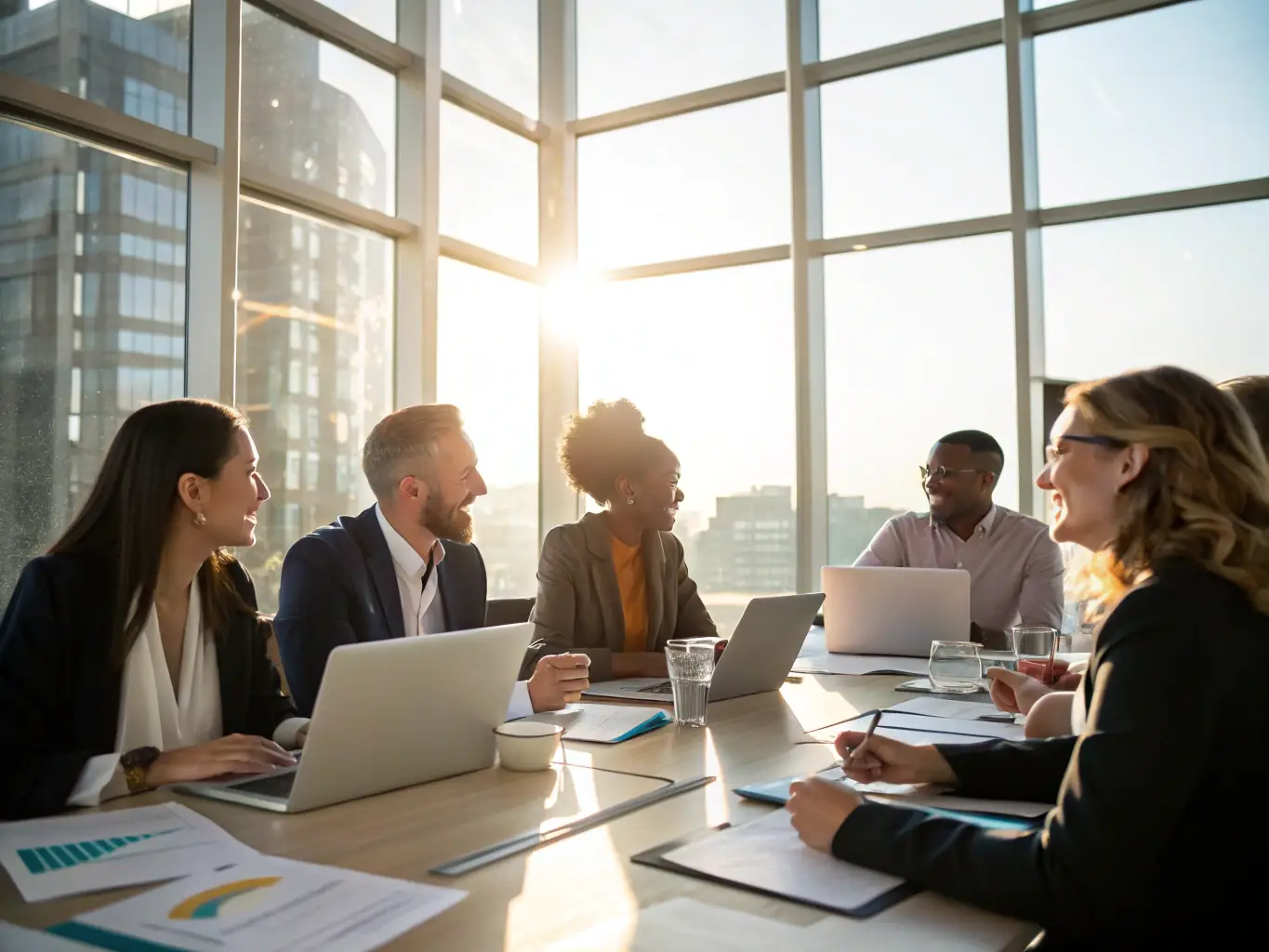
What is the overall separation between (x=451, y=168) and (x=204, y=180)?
1.65 metres

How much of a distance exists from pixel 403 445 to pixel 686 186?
3714 mm

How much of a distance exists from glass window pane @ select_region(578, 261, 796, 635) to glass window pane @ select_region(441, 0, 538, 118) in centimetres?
123

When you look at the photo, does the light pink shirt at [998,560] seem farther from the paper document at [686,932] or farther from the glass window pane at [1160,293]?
the paper document at [686,932]

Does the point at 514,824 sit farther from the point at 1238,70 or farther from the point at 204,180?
the point at 1238,70

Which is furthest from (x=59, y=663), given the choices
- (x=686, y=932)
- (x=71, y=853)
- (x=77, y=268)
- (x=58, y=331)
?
(x=77, y=268)

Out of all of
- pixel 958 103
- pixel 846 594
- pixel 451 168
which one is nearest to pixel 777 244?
pixel 958 103

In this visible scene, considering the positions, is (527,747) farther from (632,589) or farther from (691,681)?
(632,589)

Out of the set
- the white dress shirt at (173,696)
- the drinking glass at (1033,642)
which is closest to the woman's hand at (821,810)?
the white dress shirt at (173,696)

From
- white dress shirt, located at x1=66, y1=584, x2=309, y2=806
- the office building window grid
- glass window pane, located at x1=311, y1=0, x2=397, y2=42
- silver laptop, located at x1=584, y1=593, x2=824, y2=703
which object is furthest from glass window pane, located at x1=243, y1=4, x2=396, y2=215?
silver laptop, located at x1=584, y1=593, x2=824, y2=703

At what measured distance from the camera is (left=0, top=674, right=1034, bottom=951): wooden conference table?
1.02m

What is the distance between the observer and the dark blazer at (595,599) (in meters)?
2.88

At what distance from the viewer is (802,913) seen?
1034mm

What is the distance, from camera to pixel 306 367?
177 inches

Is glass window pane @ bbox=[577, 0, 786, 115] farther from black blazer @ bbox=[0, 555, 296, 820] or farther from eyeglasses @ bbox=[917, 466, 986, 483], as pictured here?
black blazer @ bbox=[0, 555, 296, 820]
